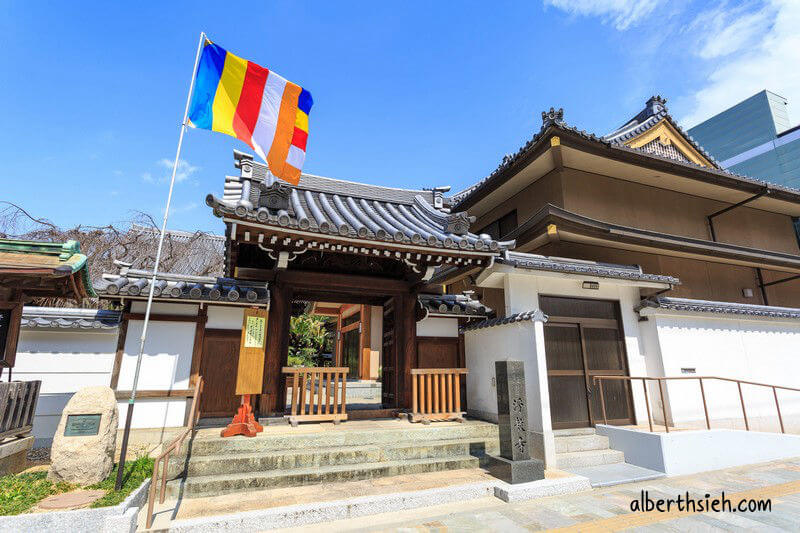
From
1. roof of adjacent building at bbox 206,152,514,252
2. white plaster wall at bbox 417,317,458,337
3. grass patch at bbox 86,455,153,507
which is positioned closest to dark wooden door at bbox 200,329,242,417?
grass patch at bbox 86,455,153,507

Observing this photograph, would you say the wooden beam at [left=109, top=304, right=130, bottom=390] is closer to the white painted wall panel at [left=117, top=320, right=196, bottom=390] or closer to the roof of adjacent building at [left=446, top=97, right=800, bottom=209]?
the white painted wall panel at [left=117, top=320, right=196, bottom=390]

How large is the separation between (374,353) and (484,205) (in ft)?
26.7

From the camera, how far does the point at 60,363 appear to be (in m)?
6.52

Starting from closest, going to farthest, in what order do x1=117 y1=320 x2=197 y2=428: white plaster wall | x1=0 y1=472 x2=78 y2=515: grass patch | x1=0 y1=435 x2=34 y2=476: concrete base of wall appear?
x1=0 y1=472 x2=78 y2=515: grass patch
x1=0 y1=435 x2=34 y2=476: concrete base of wall
x1=117 y1=320 x2=197 y2=428: white plaster wall

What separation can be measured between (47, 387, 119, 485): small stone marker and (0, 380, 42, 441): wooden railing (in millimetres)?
951

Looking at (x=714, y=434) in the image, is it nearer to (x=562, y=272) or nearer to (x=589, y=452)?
(x=589, y=452)

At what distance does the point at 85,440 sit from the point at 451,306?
6649mm

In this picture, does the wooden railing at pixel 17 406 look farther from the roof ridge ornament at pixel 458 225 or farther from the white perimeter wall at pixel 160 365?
the roof ridge ornament at pixel 458 225

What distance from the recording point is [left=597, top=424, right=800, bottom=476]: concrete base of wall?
6.91m

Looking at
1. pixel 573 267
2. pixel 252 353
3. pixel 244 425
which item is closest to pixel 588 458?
pixel 573 267

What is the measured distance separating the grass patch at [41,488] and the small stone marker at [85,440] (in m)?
0.12

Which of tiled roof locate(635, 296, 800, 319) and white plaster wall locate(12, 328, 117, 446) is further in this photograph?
tiled roof locate(635, 296, 800, 319)

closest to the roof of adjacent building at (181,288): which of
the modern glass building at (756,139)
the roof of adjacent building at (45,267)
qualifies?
the roof of adjacent building at (45,267)

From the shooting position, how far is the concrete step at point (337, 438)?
5828 millimetres
